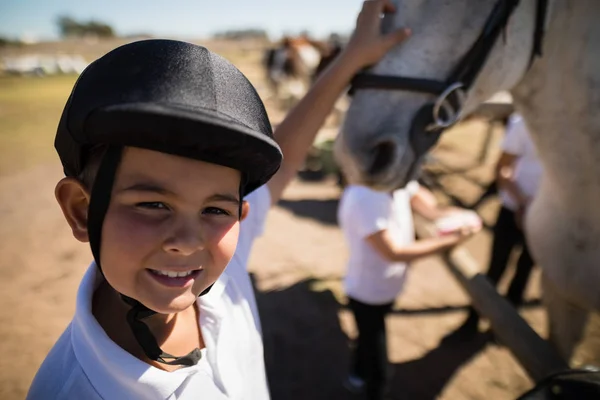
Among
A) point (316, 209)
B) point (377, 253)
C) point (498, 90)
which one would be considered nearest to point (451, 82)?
point (498, 90)

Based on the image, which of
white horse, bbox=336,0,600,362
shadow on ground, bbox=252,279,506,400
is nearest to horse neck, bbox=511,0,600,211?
white horse, bbox=336,0,600,362

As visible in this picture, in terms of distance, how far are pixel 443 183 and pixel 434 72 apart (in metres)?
4.74

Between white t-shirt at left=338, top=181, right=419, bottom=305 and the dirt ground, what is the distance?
92 cm

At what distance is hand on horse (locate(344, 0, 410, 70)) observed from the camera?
120 cm

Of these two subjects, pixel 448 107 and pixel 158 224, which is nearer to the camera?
pixel 158 224

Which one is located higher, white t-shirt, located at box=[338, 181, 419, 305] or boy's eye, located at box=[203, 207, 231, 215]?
boy's eye, located at box=[203, 207, 231, 215]

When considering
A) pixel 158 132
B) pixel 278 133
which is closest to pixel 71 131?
pixel 158 132

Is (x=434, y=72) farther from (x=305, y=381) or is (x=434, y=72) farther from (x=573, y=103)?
(x=305, y=381)

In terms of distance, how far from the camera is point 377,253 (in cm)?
180

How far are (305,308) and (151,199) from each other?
107 inches

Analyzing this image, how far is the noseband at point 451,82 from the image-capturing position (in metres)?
1.18

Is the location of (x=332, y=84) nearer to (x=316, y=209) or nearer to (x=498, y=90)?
(x=498, y=90)

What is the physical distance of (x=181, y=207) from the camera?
2.11 ft

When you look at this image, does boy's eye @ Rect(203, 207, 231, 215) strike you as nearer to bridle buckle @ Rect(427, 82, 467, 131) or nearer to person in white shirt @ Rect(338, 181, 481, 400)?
bridle buckle @ Rect(427, 82, 467, 131)
